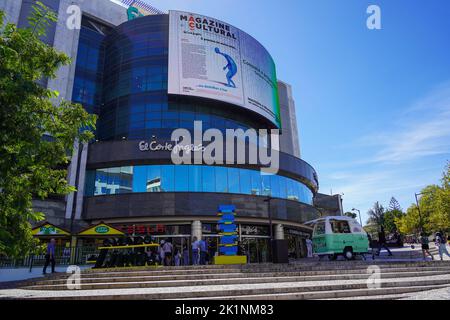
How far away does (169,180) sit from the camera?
28.4 m

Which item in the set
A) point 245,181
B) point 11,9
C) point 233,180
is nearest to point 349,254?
point 245,181

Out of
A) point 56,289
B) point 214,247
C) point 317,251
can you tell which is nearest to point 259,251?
point 214,247

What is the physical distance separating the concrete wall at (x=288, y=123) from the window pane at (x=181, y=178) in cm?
2201

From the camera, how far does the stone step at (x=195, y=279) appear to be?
1070cm

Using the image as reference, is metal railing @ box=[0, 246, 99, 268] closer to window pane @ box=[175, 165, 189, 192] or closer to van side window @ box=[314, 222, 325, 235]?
window pane @ box=[175, 165, 189, 192]

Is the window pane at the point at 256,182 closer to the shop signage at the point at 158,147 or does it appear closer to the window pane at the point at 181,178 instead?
the window pane at the point at 181,178

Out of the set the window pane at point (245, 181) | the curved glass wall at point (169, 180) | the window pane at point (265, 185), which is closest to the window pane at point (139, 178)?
the curved glass wall at point (169, 180)

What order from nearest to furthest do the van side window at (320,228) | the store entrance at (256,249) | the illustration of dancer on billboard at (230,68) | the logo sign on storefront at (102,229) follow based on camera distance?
the logo sign on storefront at (102,229)
the van side window at (320,228)
the store entrance at (256,249)
the illustration of dancer on billboard at (230,68)

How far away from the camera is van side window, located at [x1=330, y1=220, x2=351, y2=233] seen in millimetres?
19320

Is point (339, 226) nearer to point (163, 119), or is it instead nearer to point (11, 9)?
point (163, 119)

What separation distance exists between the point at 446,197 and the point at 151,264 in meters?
37.2

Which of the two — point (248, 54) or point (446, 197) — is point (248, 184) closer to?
point (248, 54)

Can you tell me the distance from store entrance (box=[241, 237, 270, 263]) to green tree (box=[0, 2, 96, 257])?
23.9 m

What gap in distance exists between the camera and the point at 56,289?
10.9 metres
